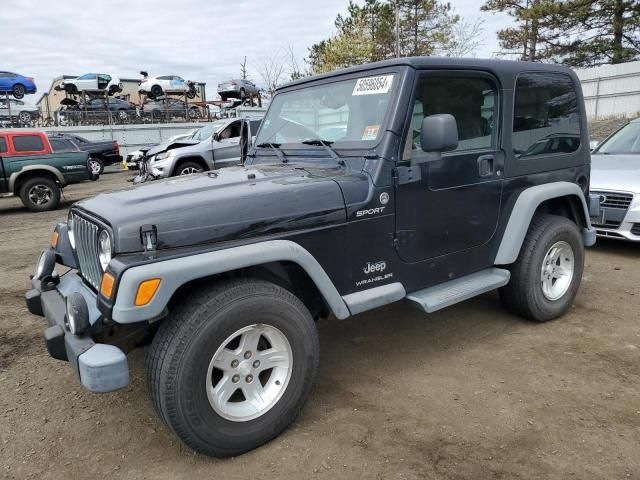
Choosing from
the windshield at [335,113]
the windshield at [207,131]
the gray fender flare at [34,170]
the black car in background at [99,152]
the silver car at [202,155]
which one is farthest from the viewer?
the black car in background at [99,152]

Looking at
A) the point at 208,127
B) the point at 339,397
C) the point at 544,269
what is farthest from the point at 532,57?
the point at 339,397

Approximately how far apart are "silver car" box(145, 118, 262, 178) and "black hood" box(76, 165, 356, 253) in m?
8.73

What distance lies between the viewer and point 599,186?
585 centimetres

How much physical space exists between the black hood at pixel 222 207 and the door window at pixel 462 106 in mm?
582

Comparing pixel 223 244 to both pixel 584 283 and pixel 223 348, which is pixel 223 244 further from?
pixel 584 283

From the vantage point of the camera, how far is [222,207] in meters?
2.47

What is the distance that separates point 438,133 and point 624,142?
5513mm

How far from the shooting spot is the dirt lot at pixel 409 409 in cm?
243

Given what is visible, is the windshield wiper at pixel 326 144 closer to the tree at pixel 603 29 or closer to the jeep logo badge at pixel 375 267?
the jeep logo badge at pixel 375 267

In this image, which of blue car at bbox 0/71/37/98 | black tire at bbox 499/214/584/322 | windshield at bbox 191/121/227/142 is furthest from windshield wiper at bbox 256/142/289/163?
blue car at bbox 0/71/37/98

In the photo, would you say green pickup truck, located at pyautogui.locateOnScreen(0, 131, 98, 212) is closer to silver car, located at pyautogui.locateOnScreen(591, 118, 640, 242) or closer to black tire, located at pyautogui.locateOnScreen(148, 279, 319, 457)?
black tire, located at pyautogui.locateOnScreen(148, 279, 319, 457)

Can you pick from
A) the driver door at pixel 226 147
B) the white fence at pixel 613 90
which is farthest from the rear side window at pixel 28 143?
the white fence at pixel 613 90

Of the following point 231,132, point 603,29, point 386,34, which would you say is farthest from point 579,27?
point 231,132

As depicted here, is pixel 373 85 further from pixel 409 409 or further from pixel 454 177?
pixel 409 409
